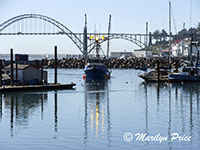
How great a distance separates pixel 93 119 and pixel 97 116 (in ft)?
7.37

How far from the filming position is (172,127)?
41.8 m

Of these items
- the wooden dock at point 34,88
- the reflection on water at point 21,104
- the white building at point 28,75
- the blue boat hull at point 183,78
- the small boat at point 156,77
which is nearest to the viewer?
the reflection on water at point 21,104

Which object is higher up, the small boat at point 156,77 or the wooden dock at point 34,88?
the small boat at point 156,77

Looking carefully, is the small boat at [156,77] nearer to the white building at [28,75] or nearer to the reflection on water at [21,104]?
the white building at [28,75]

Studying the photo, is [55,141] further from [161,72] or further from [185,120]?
[161,72]

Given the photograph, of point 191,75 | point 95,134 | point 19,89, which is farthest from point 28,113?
point 191,75

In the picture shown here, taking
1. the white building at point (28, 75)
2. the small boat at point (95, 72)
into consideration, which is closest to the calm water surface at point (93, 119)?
the white building at point (28, 75)

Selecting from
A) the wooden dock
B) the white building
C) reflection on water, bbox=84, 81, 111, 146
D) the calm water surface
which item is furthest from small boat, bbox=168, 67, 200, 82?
the white building

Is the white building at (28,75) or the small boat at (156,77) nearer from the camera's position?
the white building at (28,75)

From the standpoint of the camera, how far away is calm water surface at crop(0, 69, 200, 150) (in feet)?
117

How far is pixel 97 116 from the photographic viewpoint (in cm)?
4841

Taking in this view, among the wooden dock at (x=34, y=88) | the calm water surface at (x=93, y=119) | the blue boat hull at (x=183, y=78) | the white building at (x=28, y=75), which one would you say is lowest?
the calm water surface at (x=93, y=119)

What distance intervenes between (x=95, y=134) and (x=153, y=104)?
2161cm

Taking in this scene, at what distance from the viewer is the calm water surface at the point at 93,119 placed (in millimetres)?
35625
